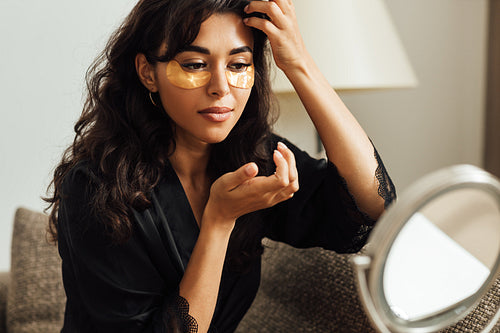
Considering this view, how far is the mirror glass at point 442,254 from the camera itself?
0.51 metres

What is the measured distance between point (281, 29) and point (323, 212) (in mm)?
348

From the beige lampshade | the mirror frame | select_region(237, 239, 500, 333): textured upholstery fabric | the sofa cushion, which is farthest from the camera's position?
the beige lampshade

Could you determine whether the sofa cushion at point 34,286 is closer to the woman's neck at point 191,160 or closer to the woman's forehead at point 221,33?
the woman's neck at point 191,160

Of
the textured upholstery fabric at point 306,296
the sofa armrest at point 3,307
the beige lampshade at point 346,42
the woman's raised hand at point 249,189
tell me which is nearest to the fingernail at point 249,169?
the woman's raised hand at point 249,189

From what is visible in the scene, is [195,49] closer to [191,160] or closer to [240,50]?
[240,50]

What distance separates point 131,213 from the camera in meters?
0.89

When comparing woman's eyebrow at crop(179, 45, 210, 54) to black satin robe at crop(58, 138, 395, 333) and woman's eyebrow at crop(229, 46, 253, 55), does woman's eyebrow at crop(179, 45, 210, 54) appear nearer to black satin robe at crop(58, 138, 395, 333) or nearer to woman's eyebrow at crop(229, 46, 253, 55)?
woman's eyebrow at crop(229, 46, 253, 55)

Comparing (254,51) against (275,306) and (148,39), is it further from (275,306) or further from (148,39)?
(275,306)

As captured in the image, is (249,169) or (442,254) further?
(249,169)

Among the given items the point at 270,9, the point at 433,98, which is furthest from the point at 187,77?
the point at 433,98

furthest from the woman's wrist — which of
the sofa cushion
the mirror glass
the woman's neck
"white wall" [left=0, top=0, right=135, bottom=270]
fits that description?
"white wall" [left=0, top=0, right=135, bottom=270]

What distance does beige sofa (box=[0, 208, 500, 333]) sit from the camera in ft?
3.32

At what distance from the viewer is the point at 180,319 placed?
818mm

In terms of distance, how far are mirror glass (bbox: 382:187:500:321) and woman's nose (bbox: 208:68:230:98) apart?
39 centimetres
